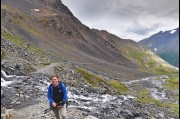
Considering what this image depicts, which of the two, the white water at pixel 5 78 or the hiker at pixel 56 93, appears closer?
the hiker at pixel 56 93

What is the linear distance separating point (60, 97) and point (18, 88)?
27.4 metres

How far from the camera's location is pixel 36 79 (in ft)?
194

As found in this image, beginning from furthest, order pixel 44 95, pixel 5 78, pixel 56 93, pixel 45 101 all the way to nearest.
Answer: pixel 5 78
pixel 44 95
pixel 45 101
pixel 56 93

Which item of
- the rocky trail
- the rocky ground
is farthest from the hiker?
the rocky ground

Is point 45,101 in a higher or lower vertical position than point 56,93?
lower

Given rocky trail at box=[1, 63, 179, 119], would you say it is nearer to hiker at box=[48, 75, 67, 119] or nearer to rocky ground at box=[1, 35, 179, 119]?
rocky ground at box=[1, 35, 179, 119]

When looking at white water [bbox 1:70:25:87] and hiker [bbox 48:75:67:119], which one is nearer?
hiker [bbox 48:75:67:119]

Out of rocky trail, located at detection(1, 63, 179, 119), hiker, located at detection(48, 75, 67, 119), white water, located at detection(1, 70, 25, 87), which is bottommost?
rocky trail, located at detection(1, 63, 179, 119)

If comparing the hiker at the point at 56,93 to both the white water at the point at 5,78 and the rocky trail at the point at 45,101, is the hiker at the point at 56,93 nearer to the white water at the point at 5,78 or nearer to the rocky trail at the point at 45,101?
the rocky trail at the point at 45,101

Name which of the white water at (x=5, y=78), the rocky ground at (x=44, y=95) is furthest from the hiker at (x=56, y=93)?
the white water at (x=5, y=78)

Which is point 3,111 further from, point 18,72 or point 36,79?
point 18,72

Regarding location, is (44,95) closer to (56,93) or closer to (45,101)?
(45,101)

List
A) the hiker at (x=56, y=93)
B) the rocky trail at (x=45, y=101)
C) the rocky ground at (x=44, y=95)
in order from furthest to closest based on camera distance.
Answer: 1. the rocky ground at (x=44, y=95)
2. the rocky trail at (x=45, y=101)
3. the hiker at (x=56, y=93)

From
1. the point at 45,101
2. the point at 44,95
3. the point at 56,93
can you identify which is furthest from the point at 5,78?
the point at 56,93
